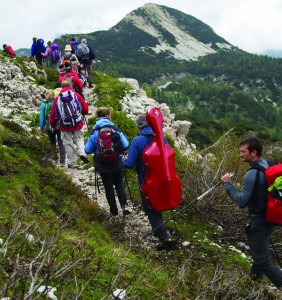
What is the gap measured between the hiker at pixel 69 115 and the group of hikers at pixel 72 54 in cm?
709

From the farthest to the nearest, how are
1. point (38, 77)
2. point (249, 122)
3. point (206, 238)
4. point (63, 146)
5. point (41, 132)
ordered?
point (249, 122) < point (38, 77) < point (41, 132) < point (63, 146) < point (206, 238)

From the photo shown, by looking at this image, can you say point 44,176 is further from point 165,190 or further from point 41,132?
point 41,132

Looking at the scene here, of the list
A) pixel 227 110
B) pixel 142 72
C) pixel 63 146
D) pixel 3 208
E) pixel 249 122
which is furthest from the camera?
pixel 142 72

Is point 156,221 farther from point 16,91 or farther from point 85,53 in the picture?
point 85,53

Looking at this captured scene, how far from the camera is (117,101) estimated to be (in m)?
16.3

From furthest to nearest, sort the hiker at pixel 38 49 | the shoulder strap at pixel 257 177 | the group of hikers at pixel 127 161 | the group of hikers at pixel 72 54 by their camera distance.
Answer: the hiker at pixel 38 49 < the group of hikers at pixel 72 54 < the group of hikers at pixel 127 161 < the shoulder strap at pixel 257 177

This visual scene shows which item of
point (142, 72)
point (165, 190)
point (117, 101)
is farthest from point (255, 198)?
point (142, 72)

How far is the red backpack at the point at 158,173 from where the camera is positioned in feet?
17.6

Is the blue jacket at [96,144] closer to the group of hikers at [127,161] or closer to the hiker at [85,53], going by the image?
the group of hikers at [127,161]

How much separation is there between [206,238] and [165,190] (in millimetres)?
1893

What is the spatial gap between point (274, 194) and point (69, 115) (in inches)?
227

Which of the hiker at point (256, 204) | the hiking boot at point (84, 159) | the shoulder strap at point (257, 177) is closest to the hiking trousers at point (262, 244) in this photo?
the hiker at point (256, 204)

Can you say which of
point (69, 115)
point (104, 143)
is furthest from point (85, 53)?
point (104, 143)

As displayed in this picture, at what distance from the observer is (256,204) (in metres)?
4.73
